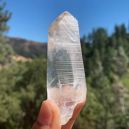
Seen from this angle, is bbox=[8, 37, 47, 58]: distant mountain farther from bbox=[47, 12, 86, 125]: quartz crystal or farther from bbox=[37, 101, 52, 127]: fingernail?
bbox=[37, 101, 52, 127]: fingernail

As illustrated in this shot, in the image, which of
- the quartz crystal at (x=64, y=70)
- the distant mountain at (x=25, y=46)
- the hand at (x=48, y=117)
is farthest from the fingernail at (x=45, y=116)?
the distant mountain at (x=25, y=46)

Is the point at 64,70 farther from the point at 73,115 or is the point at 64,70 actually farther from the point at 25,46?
the point at 25,46

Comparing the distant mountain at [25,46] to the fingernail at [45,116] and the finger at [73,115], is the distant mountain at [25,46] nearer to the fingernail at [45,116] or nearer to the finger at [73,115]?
the finger at [73,115]

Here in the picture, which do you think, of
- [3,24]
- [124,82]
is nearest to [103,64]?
[124,82]

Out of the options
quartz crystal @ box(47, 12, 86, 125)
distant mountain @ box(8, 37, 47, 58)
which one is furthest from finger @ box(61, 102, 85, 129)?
distant mountain @ box(8, 37, 47, 58)

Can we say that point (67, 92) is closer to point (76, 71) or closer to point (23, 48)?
point (76, 71)

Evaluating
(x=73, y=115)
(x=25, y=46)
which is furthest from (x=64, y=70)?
(x=25, y=46)

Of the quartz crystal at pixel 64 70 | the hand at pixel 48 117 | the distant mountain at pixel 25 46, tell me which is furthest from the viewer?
the distant mountain at pixel 25 46
